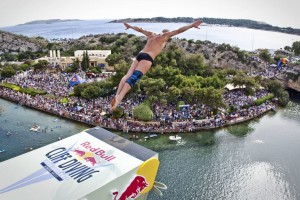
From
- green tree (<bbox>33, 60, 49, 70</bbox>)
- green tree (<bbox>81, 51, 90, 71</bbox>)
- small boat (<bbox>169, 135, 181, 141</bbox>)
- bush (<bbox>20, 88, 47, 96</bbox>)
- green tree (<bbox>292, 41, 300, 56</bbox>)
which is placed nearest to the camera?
small boat (<bbox>169, 135, 181, 141</bbox>)

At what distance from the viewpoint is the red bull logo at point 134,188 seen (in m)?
14.2

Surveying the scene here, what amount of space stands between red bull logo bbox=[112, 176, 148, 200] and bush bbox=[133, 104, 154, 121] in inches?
679

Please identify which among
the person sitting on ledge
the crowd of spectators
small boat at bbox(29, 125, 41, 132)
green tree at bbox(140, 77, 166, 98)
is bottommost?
small boat at bbox(29, 125, 41, 132)

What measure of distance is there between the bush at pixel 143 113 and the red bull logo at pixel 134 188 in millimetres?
17247

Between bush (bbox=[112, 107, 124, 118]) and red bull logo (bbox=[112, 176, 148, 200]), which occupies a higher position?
red bull logo (bbox=[112, 176, 148, 200])

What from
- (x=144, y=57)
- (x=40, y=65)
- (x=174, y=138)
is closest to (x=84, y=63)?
(x=40, y=65)

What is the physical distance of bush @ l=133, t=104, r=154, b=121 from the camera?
32250mm

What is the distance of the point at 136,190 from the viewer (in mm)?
14719

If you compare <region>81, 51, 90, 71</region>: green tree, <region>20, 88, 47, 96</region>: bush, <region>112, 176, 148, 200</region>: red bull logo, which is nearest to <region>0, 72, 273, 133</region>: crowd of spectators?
<region>20, 88, 47, 96</region>: bush

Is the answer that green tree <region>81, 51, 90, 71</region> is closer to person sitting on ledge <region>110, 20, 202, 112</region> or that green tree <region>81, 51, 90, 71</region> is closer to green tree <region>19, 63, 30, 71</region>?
green tree <region>19, 63, 30, 71</region>

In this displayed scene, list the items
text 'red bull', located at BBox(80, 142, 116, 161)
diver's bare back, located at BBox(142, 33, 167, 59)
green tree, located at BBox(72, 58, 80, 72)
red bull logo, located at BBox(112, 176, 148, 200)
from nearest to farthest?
diver's bare back, located at BBox(142, 33, 167, 59) → red bull logo, located at BBox(112, 176, 148, 200) → text 'red bull', located at BBox(80, 142, 116, 161) → green tree, located at BBox(72, 58, 80, 72)

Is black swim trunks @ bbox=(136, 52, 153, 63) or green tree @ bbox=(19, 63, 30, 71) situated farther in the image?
green tree @ bbox=(19, 63, 30, 71)

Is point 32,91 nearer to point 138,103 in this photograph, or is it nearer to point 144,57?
point 138,103

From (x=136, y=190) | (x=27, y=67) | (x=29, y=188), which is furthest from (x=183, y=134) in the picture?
(x=27, y=67)
